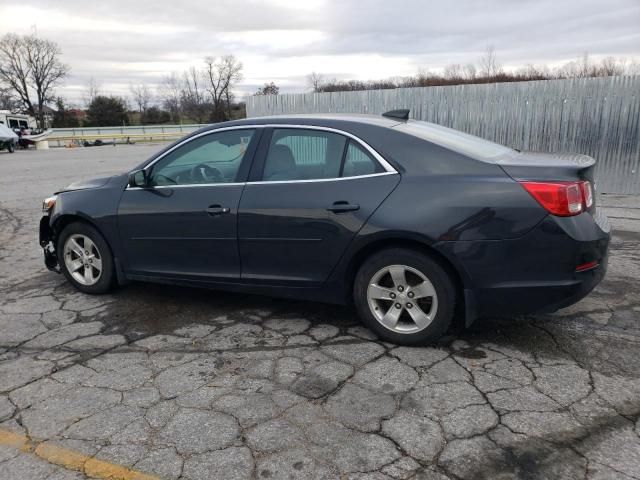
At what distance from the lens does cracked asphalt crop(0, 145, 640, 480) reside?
2.48m

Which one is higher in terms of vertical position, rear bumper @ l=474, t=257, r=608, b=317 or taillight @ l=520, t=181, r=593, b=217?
taillight @ l=520, t=181, r=593, b=217

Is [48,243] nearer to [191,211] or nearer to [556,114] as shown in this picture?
[191,211]

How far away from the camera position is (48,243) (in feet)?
17.0

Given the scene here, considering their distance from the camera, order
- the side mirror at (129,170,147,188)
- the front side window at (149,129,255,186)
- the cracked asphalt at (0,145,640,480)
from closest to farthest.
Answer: the cracked asphalt at (0,145,640,480) < the front side window at (149,129,255,186) < the side mirror at (129,170,147,188)

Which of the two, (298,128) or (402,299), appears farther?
(298,128)

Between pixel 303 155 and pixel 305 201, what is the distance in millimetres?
436

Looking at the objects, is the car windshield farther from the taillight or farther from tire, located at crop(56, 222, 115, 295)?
tire, located at crop(56, 222, 115, 295)

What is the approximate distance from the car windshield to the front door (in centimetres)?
123

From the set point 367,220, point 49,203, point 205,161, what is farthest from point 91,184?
point 367,220

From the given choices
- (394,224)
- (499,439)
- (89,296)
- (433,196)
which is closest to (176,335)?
(89,296)

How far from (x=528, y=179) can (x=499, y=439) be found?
1551 millimetres

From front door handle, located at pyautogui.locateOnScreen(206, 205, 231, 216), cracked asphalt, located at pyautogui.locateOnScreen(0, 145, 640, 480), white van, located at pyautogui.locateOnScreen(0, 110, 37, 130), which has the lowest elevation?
cracked asphalt, located at pyautogui.locateOnScreen(0, 145, 640, 480)

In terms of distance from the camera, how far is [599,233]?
3.31 m

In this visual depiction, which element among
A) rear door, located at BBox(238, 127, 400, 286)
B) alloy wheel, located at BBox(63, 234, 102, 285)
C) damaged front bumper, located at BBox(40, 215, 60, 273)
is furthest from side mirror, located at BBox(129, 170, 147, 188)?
damaged front bumper, located at BBox(40, 215, 60, 273)
